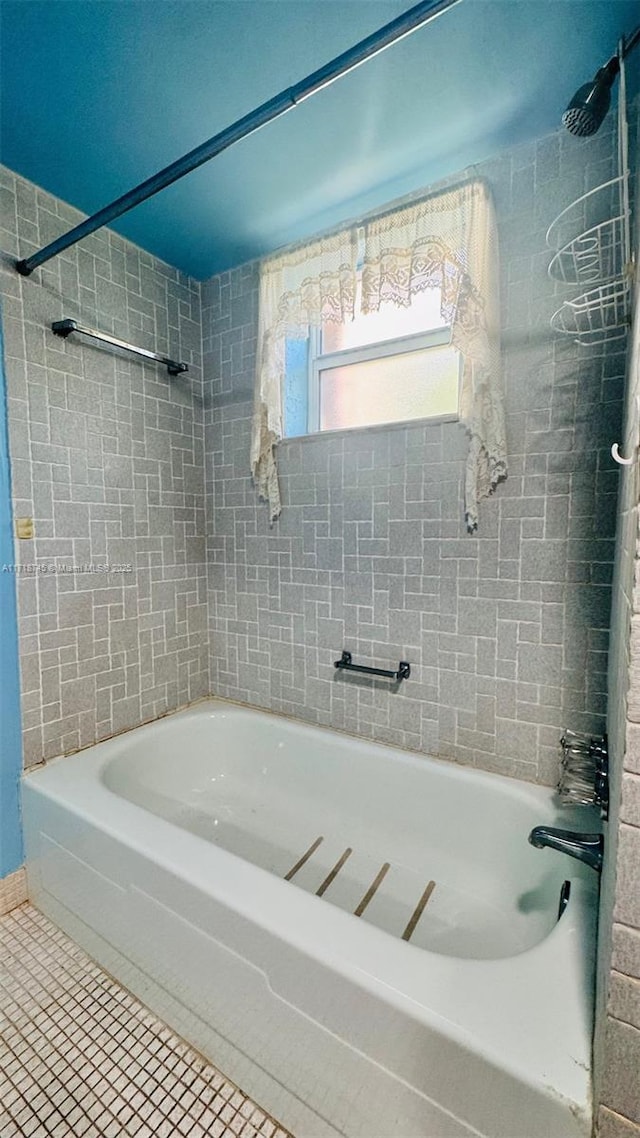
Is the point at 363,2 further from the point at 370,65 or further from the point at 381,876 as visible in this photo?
the point at 381,876

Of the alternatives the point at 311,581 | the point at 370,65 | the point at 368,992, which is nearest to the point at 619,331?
the point at 370,65

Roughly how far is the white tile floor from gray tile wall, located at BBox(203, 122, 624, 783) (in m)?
1.04

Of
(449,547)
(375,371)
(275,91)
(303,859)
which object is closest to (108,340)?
(275,91)

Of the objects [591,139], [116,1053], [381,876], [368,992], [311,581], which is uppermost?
[591,139]

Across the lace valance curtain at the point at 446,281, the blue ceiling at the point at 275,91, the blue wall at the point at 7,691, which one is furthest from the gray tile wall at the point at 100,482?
the lace valance curtain at the point at 446,281

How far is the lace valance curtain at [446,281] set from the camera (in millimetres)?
1307

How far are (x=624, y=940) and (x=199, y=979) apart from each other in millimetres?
1010

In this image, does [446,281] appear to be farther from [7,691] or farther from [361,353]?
[7,691]

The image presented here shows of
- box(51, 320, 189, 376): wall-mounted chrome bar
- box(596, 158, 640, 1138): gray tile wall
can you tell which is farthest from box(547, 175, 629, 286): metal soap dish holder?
box(51, 320, 189, 376): wall-mounted chrome bar

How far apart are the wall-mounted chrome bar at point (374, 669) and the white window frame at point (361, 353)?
0.91m

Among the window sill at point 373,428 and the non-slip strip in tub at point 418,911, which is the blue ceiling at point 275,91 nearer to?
the window sill at point 373,428

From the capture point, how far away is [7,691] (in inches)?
57.7

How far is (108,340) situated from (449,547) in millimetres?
1473

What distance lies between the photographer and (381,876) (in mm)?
1478
